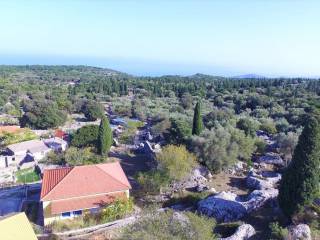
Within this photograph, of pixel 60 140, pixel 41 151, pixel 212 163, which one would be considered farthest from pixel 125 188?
pixel 60 140

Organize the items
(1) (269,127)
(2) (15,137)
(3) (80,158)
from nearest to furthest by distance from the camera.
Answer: (3) (80,158) → (2) (15,137) → (1) (269,127)

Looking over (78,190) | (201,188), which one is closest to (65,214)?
(78,190)

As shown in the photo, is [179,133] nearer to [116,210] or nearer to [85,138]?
[85,138]

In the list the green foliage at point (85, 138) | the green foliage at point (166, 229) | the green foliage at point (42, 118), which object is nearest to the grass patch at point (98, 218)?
the green foliage at point (166, 229)

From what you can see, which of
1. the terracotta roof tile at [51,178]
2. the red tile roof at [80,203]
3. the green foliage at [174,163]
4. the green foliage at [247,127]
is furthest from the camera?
the green foliage at [247,127]

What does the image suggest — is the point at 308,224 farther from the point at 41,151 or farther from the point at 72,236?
the point at 41,151

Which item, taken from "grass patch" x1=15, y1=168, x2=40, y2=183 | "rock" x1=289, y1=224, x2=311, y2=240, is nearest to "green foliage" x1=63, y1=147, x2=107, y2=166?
"grass patch" x1=15, y1=168, x2=40, y2=183

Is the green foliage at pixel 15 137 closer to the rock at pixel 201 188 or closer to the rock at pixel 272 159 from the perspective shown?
the rock at pixel 201 188
